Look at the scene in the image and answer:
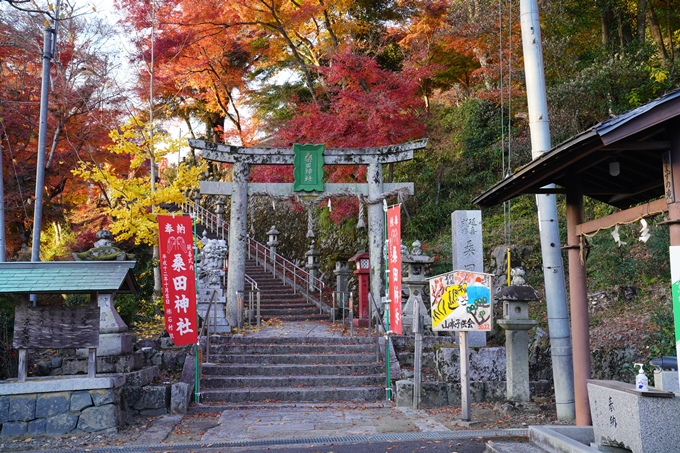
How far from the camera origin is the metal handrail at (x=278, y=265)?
20.4 m

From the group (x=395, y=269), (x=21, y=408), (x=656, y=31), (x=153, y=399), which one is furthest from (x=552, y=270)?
(x=656, y=31)

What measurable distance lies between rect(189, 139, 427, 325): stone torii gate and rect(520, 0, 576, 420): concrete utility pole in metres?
6.36

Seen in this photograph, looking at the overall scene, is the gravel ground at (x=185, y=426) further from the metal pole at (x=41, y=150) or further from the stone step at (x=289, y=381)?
the metal pole at (x=41, y=150)

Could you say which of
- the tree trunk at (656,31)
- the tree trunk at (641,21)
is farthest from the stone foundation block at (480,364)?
the tree trunk at (656,31)

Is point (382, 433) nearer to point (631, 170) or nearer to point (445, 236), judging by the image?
point (631, 170)

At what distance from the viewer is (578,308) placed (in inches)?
269

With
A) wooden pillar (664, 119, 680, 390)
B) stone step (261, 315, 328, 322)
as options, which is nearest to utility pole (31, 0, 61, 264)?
stone step (261, 315, 328, 322)

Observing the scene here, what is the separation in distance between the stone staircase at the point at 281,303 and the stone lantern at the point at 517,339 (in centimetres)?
910

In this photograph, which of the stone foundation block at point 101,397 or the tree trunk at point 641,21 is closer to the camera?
the stone foundation block at point 101,397

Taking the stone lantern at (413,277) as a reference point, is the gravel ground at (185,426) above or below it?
below

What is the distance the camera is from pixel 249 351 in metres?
12.1

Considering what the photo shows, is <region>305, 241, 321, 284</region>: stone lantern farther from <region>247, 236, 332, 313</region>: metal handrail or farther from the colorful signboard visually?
the colorful signboard

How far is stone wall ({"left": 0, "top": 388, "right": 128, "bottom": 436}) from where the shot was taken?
7.80 metres

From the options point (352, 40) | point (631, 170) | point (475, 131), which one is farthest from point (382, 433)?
point (352, 40)
